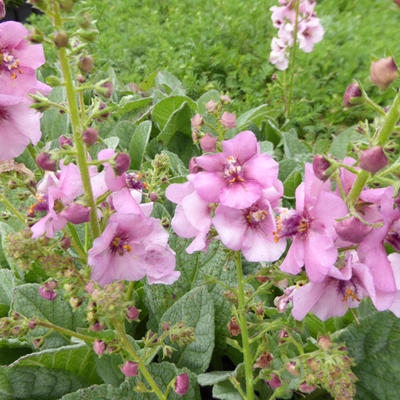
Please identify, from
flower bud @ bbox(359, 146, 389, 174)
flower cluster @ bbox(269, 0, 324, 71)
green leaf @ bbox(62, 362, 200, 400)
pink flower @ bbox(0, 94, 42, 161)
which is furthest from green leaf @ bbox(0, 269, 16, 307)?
flower cluster @ bbox(269, 0, 324, 71)

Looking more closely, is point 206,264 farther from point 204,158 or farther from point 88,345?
point 204,158

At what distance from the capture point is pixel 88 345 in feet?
3.99

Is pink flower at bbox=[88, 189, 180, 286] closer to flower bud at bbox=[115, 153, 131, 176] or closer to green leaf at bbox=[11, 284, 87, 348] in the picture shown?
flower bud at bbox=[115, 153, 131, 176]

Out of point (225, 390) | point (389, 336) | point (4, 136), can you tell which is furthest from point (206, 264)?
point (4, 136)

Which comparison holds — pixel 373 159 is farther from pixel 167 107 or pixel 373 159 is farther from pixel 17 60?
pixel 167 107

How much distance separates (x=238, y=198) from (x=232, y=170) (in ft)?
0.24

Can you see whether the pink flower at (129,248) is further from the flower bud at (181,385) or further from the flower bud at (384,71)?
the flower bud at (384,71)

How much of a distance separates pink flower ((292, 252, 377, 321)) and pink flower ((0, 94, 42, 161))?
66cm

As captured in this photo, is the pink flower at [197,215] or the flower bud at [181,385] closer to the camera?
the pink flower at [197,215]

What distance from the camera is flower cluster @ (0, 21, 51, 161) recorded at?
38.6 inches

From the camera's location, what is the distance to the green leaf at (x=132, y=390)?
110 centimetres

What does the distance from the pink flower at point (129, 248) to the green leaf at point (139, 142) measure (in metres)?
1.05

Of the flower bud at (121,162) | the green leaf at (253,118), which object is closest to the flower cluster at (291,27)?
the green leaf at (253,118)

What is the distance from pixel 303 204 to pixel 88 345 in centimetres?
73
